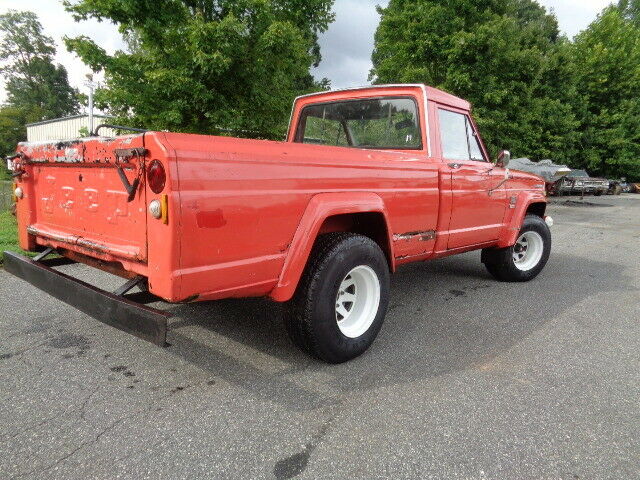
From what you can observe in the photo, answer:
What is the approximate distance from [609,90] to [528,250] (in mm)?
28632

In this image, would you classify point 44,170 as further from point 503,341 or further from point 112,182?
point 503,341

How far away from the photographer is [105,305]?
2162 millimetres

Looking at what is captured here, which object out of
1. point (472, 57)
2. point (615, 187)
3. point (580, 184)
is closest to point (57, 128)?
point (472, 57)

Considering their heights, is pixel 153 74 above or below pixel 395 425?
above

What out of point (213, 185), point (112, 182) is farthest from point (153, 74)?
point (213, 185)

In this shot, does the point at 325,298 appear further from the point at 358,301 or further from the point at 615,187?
the point at 615,187

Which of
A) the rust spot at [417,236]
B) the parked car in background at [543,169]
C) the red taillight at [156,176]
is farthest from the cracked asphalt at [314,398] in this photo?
the parked car in background at [543,169]

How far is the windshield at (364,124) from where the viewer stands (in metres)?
3.67

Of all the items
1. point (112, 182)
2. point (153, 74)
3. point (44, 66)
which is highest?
point (44, 66)

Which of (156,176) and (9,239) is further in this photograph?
(9,239)

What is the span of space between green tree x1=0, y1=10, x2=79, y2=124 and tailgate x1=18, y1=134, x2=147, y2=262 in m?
67.7

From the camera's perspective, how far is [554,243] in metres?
8.09

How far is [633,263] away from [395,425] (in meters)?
6.18

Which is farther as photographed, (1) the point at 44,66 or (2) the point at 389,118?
(1) the point at 44,66
